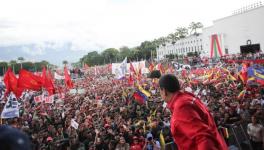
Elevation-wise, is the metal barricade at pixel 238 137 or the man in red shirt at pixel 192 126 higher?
the man in red shirt at pixel 192 126

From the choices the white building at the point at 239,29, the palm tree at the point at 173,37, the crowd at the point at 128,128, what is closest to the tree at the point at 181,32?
the palm tree at the point at 173,37

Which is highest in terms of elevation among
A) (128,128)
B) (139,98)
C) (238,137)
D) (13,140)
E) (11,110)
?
(13,140)

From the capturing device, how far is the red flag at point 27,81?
1480 cm

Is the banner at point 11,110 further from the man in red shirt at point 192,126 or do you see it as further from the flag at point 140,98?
the flag at point 140,98

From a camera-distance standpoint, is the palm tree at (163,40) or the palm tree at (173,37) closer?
the palm tree at (173,37)

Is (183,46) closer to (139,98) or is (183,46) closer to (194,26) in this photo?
(194,26)

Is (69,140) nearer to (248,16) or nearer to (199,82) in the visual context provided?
(199,82)

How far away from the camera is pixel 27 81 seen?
15.4m

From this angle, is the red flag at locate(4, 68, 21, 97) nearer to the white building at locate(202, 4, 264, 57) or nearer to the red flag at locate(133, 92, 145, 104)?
the red flag at locate(133, 92, 145, 104)

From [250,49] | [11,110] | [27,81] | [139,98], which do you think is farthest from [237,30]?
[11,110]

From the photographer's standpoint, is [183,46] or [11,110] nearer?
[11,110]

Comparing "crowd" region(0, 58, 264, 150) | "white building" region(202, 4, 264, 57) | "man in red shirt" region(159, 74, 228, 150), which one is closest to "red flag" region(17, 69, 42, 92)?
"crowd" region(0, 58, 264, 150)

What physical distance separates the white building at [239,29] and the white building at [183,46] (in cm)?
4662

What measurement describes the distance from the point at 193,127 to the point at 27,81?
14.0m
